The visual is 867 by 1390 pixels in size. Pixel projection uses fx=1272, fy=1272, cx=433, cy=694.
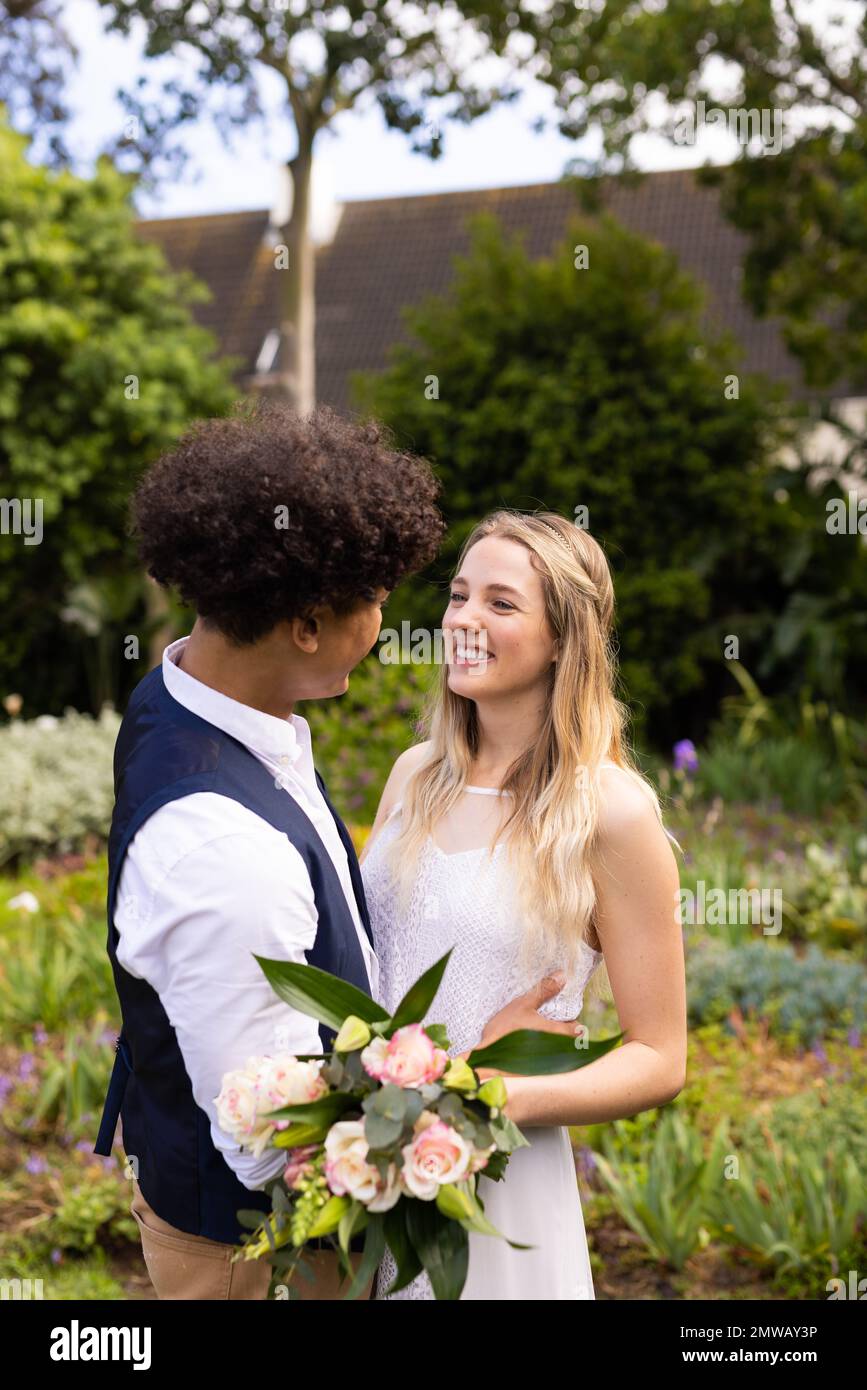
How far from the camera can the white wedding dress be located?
2.09 m

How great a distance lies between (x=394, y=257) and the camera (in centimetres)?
2084

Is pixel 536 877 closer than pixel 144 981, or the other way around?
pixel 144 981

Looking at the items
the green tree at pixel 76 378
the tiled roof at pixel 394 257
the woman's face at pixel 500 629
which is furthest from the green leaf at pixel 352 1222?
the tiled roof at pixel 394 257

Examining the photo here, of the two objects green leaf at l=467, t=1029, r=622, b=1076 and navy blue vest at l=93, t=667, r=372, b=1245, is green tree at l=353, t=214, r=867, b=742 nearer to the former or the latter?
navy blue vest at l=93, t=667, r=372, b=1245

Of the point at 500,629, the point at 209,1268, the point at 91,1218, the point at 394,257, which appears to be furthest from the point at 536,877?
the point at 394,257

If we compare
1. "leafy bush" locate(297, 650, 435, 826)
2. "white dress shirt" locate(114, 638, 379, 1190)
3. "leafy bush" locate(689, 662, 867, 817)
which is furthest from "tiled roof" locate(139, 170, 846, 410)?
"white dress shirt" locate(114, 638, 379, 1190)

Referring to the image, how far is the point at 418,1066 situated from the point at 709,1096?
3.17 metres

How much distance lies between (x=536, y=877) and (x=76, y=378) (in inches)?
342

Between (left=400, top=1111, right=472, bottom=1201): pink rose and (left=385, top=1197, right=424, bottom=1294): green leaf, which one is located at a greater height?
(left=400, top=1111, right=472, bottom=1201): pink rose

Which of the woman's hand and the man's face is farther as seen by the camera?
the woman's hand

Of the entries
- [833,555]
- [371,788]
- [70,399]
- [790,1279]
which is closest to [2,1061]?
[371,788]

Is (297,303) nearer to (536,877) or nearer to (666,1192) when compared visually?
(666,1192)

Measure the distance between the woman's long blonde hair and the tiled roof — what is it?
1612 cm

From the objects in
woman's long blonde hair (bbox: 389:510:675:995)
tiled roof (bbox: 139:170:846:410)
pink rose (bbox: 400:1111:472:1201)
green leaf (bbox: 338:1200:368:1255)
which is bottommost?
green leaf (bbox: 338:1200:368:1255)
